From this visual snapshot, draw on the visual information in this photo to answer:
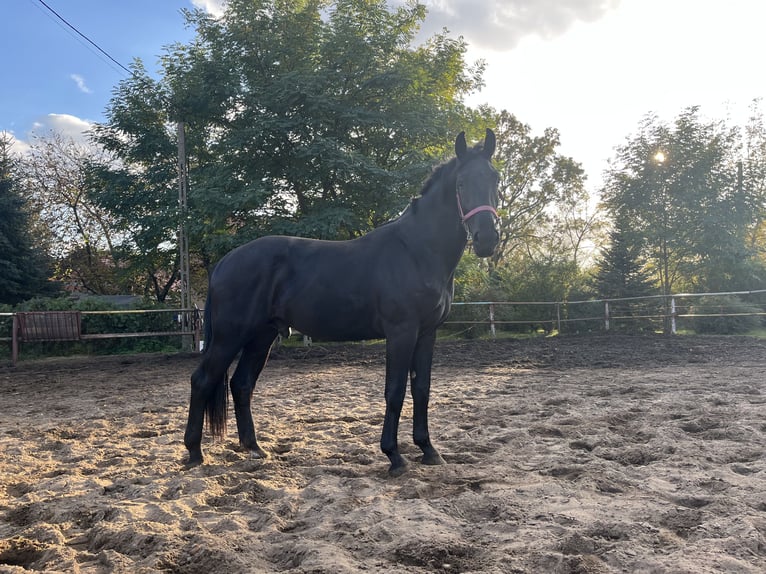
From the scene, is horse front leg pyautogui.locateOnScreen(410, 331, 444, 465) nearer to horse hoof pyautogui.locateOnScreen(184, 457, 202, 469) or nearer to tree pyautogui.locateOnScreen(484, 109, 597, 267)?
horse hoof pyautogui.locateOnScreen(184, 457, 202, 469)

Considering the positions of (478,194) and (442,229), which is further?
(442,229)

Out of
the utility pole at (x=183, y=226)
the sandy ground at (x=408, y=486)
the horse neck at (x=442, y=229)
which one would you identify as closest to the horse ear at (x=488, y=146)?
the horse neck at (x=442, y=229)

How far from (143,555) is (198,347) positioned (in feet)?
36.9

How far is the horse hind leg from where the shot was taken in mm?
3979

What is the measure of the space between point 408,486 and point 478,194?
195 cm

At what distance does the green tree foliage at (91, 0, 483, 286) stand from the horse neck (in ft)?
31.4

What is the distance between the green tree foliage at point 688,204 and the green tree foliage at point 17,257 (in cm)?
2187

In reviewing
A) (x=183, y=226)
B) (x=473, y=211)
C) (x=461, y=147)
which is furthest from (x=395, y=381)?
(x=183, y=226)

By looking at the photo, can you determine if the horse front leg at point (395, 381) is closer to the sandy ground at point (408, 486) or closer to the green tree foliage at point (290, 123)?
the sandy ground at point (408, 486)

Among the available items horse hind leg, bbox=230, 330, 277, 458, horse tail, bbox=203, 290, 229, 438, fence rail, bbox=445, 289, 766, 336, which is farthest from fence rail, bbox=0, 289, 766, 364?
horse tail, bbox=203, 290, 229, 438

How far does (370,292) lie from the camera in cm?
364

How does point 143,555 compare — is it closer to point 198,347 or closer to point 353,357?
point 353,357

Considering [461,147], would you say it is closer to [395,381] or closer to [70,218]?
[395,381]

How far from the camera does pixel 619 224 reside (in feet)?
64.4
